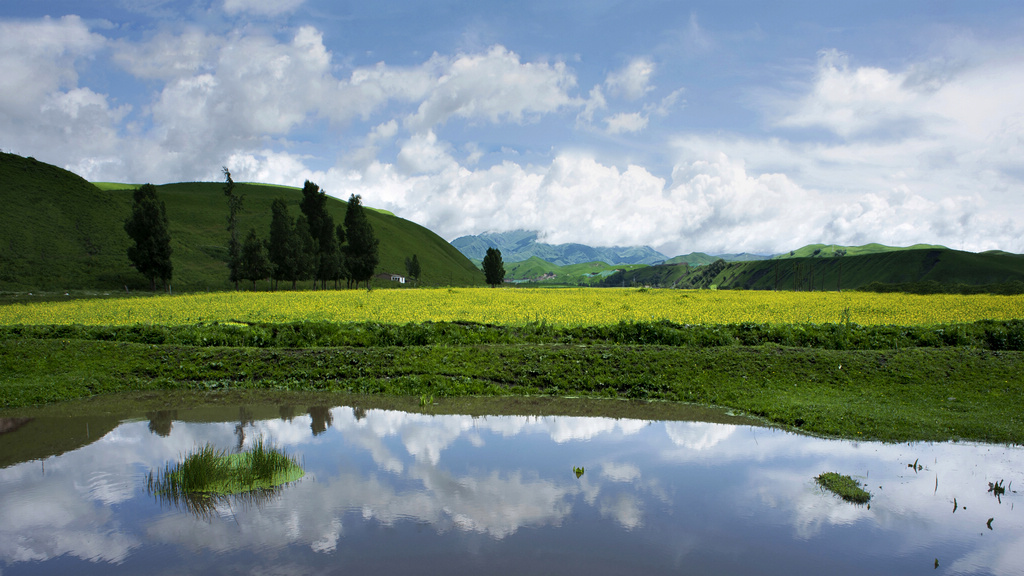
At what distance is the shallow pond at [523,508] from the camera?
286 inches

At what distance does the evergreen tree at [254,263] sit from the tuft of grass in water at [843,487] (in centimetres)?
8559

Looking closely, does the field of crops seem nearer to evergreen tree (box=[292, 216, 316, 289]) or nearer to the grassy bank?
the grassy bank

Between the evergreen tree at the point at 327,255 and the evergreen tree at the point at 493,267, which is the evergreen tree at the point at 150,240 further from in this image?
the evergreen tree at the point at 493,267

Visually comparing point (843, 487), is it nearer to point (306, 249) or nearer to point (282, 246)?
point (282, 246)

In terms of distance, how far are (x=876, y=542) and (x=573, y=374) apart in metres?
11.5

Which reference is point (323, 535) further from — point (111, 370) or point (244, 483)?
point (111, 370)

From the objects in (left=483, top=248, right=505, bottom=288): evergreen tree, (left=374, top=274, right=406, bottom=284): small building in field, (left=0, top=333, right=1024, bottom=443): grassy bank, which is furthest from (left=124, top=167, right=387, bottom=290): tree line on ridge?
(left=0, top=333, right=1024, bottom=443): grassy bank

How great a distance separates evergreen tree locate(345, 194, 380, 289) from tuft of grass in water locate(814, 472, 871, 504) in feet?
286

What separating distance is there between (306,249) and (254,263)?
442 inches

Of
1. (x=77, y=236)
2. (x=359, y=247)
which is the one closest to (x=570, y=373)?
(x=359, y=247)

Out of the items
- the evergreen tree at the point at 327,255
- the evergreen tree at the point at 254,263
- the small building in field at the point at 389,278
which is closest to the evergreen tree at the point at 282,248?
the evergreen tree at the point at 254,263

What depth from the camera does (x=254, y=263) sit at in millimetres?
82688

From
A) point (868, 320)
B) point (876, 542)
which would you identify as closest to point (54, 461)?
point (876, 542)

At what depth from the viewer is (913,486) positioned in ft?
31.8
